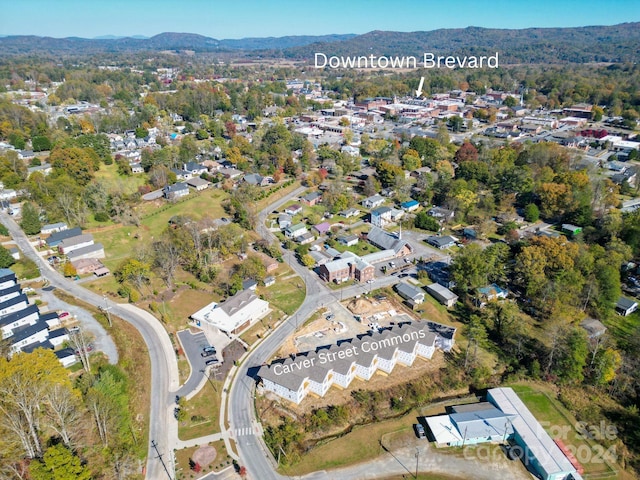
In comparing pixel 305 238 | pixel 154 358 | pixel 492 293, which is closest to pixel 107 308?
pixel 154 358

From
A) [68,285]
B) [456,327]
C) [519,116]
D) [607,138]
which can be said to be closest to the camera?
[456,327]

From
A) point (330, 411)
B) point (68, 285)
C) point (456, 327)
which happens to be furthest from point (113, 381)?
A: point (456, 327)

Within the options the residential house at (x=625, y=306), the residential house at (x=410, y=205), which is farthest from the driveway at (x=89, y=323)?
the residential house at (x=625, y=306)

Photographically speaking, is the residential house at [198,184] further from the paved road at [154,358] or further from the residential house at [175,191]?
the paved road at [154,358]

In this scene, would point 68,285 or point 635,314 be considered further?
point 68,285

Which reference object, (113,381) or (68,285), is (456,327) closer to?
(113,381)

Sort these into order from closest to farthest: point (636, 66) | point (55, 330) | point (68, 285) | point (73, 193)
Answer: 1. point (55, 330)
2. point (68, 285)
3. point (73, 193)
4. point (636, 66)

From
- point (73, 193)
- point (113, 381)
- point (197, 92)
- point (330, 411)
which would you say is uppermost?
point (197, 92)

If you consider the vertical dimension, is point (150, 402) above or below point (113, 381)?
below
